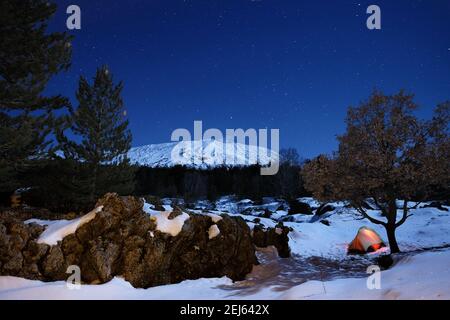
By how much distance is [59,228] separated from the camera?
32.8ft

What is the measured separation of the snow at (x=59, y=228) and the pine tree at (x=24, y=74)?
418cm

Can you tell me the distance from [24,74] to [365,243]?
2027 cm

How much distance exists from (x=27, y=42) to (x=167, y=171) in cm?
6432

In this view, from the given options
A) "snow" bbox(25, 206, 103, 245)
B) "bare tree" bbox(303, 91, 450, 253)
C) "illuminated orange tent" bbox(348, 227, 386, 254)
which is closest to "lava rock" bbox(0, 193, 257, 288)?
"snow" bbox(25, 206, 103, 245)

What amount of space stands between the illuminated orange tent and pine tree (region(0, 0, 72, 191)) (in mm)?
18046

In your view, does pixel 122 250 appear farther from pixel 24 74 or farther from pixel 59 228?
pixel 24 74

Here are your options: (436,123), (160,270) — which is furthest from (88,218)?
(436,123)

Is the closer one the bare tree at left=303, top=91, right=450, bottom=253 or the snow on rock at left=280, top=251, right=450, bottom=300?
the snow on rock at left=280, top=251, right=450, bottom=300

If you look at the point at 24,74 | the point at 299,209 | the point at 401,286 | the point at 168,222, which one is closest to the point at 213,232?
the point at 168,222

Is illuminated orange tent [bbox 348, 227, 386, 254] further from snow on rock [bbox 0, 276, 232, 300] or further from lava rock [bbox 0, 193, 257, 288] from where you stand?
snow on rock [bbox 0, 276, 232, 300]

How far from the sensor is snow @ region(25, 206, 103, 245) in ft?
31.6

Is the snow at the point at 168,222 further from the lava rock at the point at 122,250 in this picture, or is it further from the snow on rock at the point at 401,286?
the snow on rock at the point at 401,286
